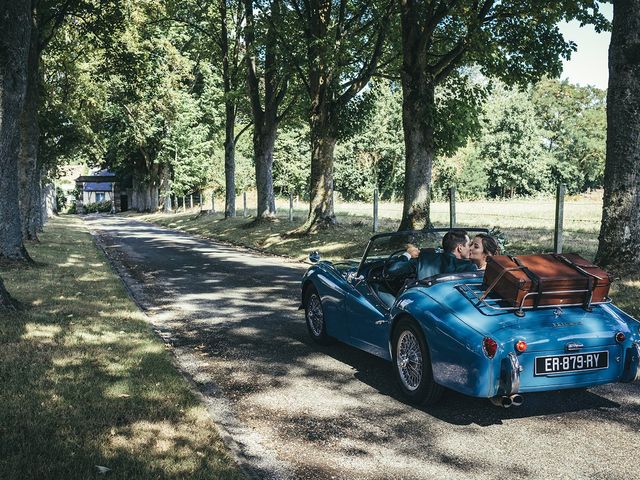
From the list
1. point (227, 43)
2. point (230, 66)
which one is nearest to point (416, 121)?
point (227, 43)

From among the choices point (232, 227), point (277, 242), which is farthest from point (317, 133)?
point (232, 227)

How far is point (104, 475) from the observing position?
3.55 m

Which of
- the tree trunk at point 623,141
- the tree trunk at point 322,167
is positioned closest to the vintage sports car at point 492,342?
the tree trunk at point 623,141

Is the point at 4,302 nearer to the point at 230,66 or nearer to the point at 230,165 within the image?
the point at 230,165

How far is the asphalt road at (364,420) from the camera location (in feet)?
12.8

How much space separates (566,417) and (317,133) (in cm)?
1737

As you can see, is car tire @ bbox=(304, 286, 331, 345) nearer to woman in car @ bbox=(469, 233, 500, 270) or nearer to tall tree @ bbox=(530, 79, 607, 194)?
woman in car @ bbox=(469, 233, 500, 270)

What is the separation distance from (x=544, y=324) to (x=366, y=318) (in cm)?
182

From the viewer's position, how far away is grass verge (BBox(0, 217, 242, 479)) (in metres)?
3.73

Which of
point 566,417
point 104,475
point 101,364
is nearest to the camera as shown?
point 104,475

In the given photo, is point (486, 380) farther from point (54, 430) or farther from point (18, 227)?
point (18, 227)

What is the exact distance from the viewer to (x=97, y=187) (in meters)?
94.2

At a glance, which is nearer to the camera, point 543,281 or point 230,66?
point 543,281

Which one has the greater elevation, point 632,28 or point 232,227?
point 632,28
